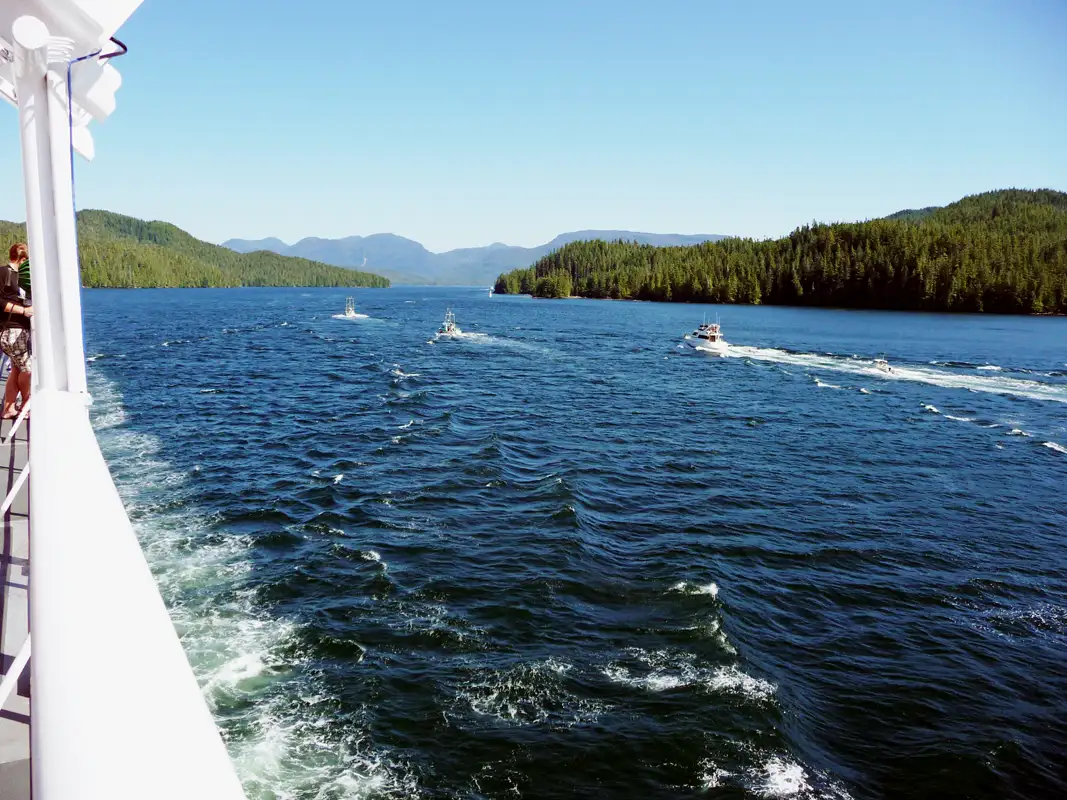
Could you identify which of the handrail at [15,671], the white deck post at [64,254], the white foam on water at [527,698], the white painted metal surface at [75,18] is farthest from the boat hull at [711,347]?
the handrail at [15,671]

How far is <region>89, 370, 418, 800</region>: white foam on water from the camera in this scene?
38.0 feet

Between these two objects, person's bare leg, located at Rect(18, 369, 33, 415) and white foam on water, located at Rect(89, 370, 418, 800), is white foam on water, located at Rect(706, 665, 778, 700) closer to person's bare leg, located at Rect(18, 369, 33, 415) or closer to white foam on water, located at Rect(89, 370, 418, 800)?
white foam on water, located at Rect(89, 370, 418, 800)

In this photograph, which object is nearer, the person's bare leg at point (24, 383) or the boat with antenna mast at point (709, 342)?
the person's bare leg at point (24, 383)

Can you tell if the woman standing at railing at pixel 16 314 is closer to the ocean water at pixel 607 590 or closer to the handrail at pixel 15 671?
the ocean water at pixel 607 590

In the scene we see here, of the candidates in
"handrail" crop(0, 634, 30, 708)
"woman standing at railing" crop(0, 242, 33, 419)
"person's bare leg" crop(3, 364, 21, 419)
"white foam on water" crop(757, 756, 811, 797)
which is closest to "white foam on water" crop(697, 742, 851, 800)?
"white foam on water" crop(757, 756, 811, 797)

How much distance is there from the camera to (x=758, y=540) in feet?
74.8

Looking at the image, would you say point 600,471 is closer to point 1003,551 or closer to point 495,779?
point 1003,551

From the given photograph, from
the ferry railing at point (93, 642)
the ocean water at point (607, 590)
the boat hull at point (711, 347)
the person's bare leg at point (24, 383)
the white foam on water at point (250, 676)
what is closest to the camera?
the ferry railing at point (93, 642)

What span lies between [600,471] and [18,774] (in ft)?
86.5

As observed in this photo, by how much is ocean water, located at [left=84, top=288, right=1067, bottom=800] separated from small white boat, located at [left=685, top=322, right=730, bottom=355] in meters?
28.9

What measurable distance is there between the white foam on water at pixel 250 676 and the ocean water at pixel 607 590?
7cm

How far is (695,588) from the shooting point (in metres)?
18.9

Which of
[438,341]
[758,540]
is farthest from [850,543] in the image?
[438,341]

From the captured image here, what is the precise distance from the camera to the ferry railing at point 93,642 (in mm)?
1469
